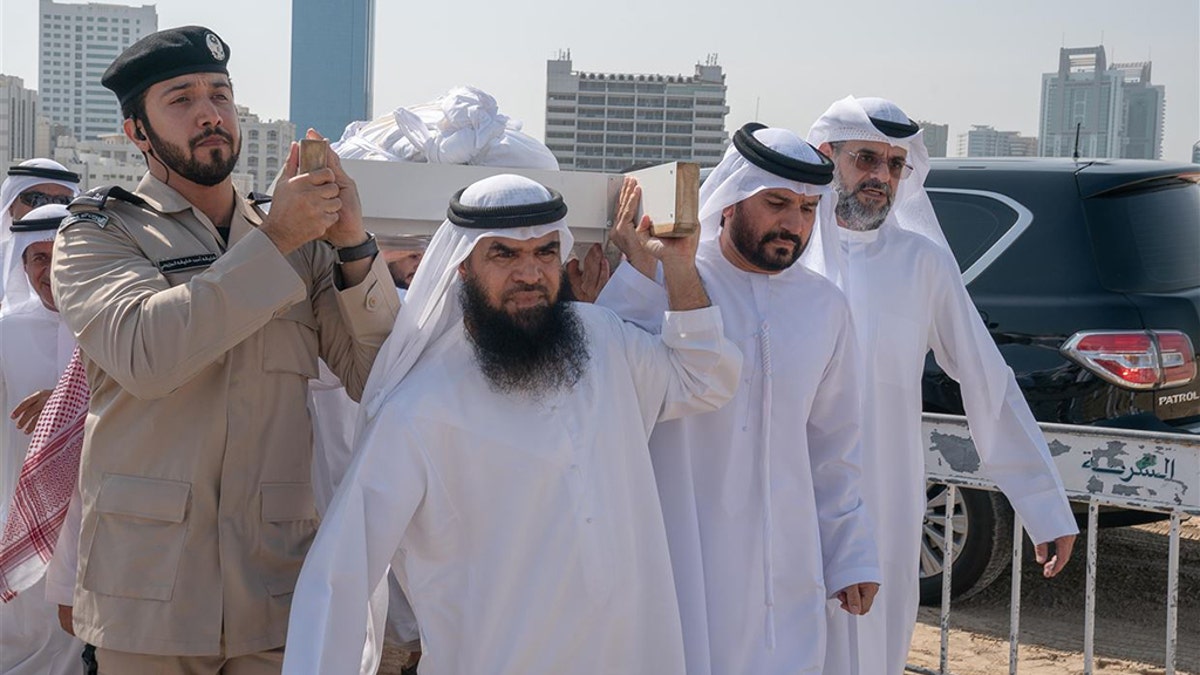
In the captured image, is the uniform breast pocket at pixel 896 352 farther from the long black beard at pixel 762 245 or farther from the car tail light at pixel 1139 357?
the car tail light at pixel 1139 357

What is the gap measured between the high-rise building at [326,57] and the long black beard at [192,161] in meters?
176

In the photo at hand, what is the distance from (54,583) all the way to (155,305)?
0.98 m

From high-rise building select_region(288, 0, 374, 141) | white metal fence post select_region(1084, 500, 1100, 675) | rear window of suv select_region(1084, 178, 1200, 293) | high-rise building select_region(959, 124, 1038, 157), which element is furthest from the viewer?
high-rise building select_region(288, 0, 374, 141)

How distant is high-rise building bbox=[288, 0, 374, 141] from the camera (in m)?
179

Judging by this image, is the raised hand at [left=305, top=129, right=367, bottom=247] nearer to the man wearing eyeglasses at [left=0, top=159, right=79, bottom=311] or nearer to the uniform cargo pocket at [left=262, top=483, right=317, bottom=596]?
the uniform cargo pocket at [left=262, top=483, right=317, bottom=596]

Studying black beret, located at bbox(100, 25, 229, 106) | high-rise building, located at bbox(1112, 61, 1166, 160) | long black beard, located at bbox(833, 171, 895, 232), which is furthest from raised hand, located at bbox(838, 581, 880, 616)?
→ high-rise building, located at bbox(1112, 61, 1166, 160)

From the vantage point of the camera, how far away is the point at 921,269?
4137 millimetres

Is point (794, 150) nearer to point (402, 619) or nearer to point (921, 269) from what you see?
point (921, 269)

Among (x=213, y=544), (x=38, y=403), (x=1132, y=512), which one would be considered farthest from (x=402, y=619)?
(x=1132, y=512)

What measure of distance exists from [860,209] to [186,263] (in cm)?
210

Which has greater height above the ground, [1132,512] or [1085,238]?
[1085,238]

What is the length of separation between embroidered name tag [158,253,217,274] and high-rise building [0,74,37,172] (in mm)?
70325

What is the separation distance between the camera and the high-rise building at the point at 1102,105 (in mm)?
74688

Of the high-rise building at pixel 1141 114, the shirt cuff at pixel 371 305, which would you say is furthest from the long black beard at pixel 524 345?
the high-rise building at pixel 1141 114
